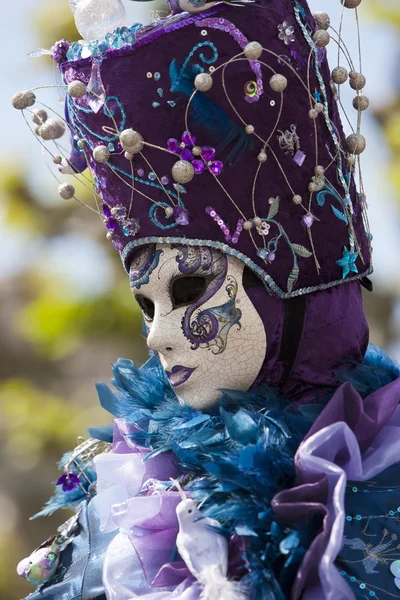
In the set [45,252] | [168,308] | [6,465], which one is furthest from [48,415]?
[168,308]

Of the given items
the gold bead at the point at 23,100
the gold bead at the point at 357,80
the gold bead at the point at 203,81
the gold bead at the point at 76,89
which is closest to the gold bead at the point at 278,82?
the gold bead at the point at 203,81

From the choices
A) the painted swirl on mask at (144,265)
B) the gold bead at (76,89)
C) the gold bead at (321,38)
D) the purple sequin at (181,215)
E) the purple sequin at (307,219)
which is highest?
the gold bead at (76,89)

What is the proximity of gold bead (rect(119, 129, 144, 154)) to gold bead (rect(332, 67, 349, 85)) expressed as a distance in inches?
15.1

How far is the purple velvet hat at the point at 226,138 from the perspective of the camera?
1484 millimetres

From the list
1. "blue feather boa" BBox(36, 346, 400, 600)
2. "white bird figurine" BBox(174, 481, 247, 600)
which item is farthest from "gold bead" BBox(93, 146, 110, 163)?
"white bird figurine" BBox(174, 481, 247, 600)

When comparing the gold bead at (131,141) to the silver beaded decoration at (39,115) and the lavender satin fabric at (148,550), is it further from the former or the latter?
the lavender satin fabric at (148,550)

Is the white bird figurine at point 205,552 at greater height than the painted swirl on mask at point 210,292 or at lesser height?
lesser

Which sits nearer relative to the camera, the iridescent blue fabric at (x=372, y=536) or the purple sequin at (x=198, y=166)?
the iridescent blue fabric at (x=372, y=536)

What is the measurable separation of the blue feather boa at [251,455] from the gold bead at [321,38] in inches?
22.7

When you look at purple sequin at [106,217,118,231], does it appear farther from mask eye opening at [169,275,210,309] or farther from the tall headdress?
mask eye opening at [169,275,210,309]

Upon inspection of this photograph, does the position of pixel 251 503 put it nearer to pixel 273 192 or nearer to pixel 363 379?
pixel 363 379

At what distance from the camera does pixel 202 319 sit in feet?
5.08

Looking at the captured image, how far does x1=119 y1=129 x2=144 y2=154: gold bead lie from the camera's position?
1.49 metres

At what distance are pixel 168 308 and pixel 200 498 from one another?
0.33m
